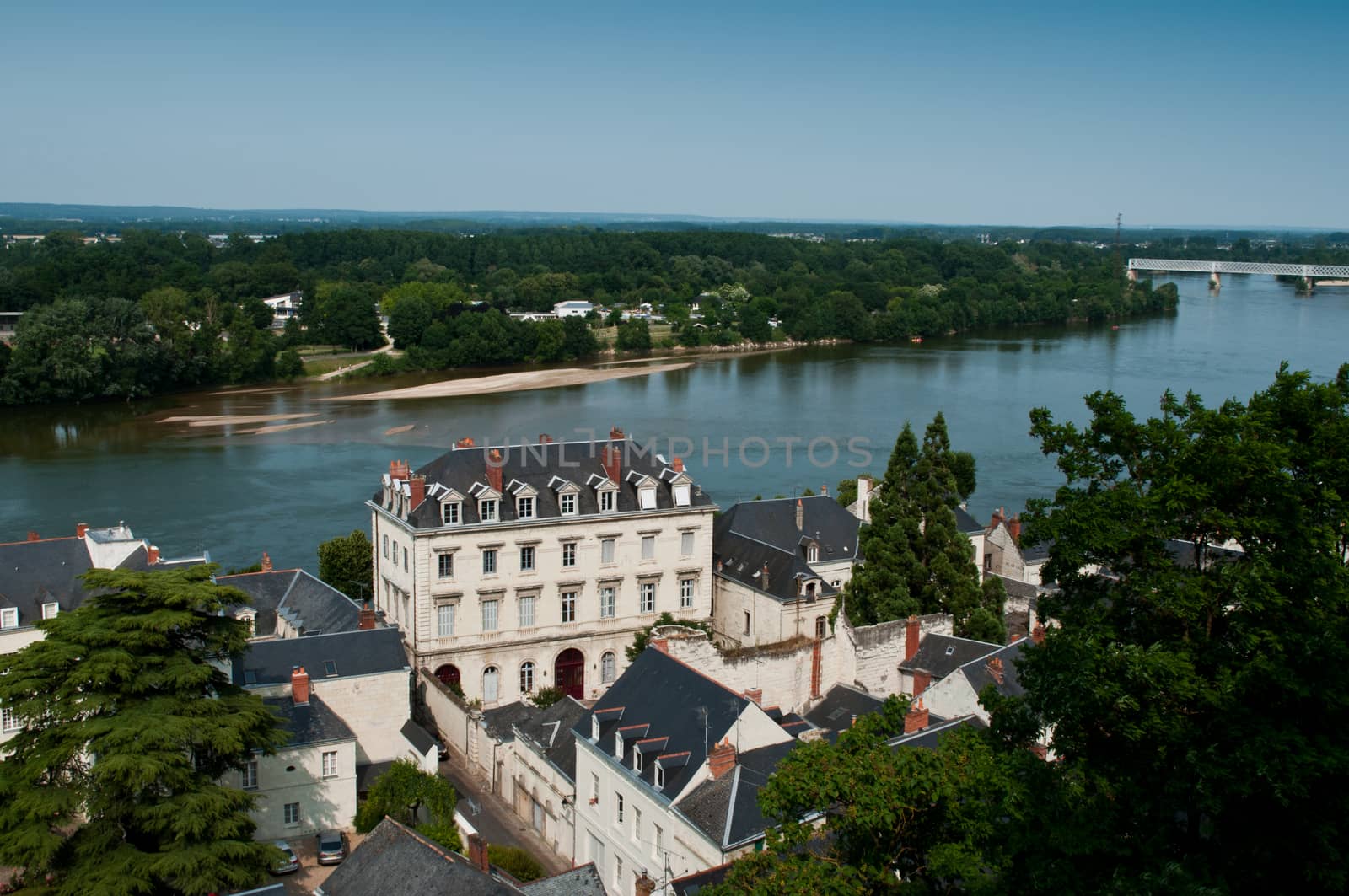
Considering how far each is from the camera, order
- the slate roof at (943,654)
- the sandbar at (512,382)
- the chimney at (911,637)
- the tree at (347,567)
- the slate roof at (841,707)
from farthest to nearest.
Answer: the sandbar at (512,382) → the tree at (347,567) → the chimney at (911,637) → the slate roof at (943,654) → the slate roof at (841,707)

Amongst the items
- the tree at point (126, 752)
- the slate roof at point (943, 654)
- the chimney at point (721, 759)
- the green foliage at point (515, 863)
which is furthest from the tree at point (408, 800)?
the slate roof at point (943, 654)

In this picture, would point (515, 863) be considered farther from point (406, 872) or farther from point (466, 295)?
point (466, 295)

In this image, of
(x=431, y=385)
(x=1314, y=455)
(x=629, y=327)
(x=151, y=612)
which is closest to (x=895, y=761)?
(x=1314, y=455)

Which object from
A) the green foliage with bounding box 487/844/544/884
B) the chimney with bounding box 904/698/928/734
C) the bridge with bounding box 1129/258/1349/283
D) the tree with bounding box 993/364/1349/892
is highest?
the bridge with bounding box 1129/258/1349/283

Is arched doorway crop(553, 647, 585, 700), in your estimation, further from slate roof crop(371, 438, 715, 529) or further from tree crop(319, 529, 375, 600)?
tree crop(319, 529, 375, 600)

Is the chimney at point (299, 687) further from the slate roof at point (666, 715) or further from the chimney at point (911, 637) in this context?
the chimney at point (911, 637)

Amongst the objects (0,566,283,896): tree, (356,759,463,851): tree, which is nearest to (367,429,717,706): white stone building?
(356,759,463,851): tree
